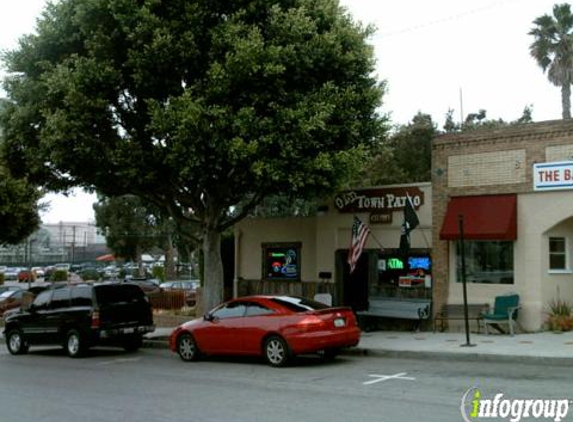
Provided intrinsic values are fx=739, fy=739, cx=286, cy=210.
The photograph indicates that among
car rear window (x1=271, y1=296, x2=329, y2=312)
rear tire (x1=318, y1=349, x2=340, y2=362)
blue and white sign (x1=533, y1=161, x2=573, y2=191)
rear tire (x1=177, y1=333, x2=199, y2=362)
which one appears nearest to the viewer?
car rear window (x1=271, y1=296, x2=329, y2=312)

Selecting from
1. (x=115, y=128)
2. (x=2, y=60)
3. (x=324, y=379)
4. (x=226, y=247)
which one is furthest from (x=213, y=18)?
(x=226, y=247)

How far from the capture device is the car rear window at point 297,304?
14695 millimetres

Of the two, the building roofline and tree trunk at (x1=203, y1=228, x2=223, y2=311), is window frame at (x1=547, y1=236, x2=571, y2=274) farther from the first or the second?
tree trunk at (x1=203, y1=228, x2=223, y2=311)

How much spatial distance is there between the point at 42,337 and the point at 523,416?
13.5 m

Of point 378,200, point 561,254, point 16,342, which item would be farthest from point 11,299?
point 561,254

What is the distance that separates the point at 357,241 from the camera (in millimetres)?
20422

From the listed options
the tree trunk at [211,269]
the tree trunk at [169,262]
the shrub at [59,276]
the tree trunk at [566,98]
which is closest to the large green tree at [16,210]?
the tree trunk at [211,269]

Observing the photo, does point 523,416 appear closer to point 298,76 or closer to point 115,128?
point 298,76

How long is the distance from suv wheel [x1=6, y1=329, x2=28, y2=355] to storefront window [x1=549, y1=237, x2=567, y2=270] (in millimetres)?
13728

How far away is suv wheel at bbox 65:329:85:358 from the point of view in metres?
17.9

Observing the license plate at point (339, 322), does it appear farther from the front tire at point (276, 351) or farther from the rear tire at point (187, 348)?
the rear tire at point (187, 348)

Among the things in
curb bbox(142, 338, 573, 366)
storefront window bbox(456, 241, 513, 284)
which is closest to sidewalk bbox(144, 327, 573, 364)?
curb bbox(142, 338, 573, 366)

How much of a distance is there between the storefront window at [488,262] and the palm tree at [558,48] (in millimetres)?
23365

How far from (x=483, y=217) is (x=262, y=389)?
8.96 meters
